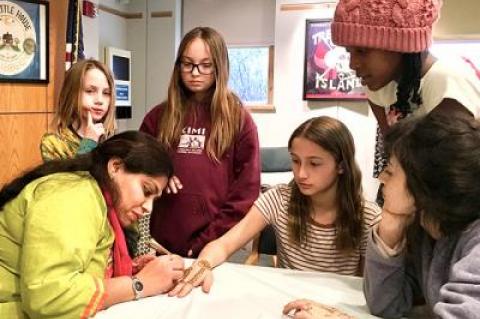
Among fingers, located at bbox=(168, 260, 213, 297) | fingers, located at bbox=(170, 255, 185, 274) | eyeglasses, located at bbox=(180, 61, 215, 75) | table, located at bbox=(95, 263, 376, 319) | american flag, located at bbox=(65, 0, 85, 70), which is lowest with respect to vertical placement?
table, located at bbox=(95, 263, 376, 319)

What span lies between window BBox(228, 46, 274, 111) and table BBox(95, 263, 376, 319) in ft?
11.8

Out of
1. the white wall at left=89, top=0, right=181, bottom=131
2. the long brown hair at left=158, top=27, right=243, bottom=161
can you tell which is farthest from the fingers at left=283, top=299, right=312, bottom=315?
the white wall at left=89, top=0, right=181, bottom=131

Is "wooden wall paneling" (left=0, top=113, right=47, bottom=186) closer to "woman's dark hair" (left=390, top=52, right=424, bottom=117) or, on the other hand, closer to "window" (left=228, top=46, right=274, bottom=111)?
"woman's dark hair" (left=390, top=52, right=424, bottom=117)

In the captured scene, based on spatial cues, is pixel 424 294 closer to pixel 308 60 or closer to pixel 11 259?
pixel 11 259

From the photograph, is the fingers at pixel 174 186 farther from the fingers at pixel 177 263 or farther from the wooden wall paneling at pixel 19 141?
the wooden wall paneling at pixel 19 141

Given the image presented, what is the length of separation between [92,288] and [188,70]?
107 centimetres

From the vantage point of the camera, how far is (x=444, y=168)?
3.03 feet

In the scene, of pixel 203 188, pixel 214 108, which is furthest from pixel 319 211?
pixel 214 108

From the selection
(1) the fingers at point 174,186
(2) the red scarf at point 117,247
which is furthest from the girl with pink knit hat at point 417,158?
(1) the fingers at point 174,186

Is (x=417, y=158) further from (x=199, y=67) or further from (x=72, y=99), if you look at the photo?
(x=72, y=99)

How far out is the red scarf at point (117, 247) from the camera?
1.24m

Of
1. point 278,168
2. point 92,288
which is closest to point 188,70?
point 92,288

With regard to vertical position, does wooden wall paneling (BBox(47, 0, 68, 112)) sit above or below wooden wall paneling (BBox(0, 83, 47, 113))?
above

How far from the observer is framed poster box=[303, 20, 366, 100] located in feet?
14.8
